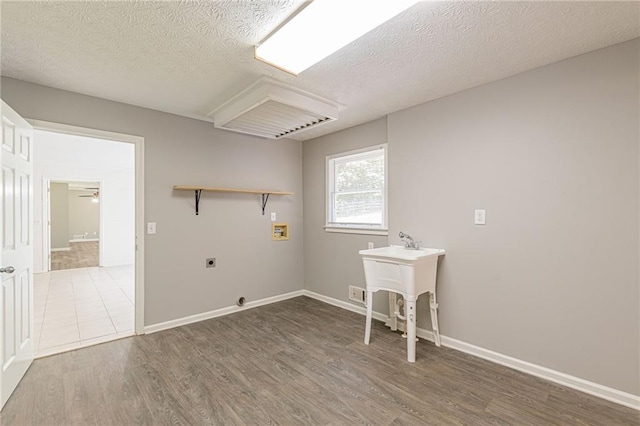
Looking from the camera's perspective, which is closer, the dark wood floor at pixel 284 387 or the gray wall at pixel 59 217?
the dark wood floor at pixel 284 387

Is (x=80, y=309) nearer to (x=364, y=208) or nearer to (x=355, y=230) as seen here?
(x=355, y=230)

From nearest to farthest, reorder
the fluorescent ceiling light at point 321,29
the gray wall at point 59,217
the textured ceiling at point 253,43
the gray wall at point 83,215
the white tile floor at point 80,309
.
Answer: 1. the fluorescent ceiling light at point 321,29
2. the textured ceiling at point 253,43
3. the white tile floor at point 80,309
4. the gray wall at point 59,217
5. the gray wall at point 83,215

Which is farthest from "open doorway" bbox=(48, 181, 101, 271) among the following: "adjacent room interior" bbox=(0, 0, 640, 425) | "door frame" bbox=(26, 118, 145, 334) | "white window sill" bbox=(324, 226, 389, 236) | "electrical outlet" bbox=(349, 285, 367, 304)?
"electrical outlet" bbox=(349, 285, 367, 304)

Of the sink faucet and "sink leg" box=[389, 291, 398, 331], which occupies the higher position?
the sink faucet

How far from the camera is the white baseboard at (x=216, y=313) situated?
3.13 metres

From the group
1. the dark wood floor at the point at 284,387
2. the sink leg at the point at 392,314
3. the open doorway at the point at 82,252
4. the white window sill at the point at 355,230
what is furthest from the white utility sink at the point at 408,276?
the open doorway at the point at 82,252

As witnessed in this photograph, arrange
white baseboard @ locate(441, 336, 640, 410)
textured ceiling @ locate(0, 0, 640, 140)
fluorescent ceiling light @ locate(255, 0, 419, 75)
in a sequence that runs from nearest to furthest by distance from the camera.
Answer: fluorescent ceiling light @ locate(255, 0, 419, 75), textured ceiling @ locate(0, 0, 640, 140), white baseboard @ locate(441, 336, 640, 410)

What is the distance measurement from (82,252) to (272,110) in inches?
374

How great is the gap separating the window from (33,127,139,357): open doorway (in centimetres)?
236

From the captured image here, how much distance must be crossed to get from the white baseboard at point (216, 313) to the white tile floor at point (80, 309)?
0.27 metres

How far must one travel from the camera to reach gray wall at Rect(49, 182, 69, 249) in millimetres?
9469

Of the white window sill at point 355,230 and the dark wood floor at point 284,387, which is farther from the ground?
the white window sill at point 355,230

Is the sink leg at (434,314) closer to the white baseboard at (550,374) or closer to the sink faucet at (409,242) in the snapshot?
the white baseboard at (550,374)

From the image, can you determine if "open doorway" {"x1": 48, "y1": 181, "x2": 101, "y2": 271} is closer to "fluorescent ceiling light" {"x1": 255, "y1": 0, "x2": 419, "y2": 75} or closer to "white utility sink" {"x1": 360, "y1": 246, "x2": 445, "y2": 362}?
"white utility sink" {"x1": 360, "y1": 246, "x2": 445, "y2": 362}
